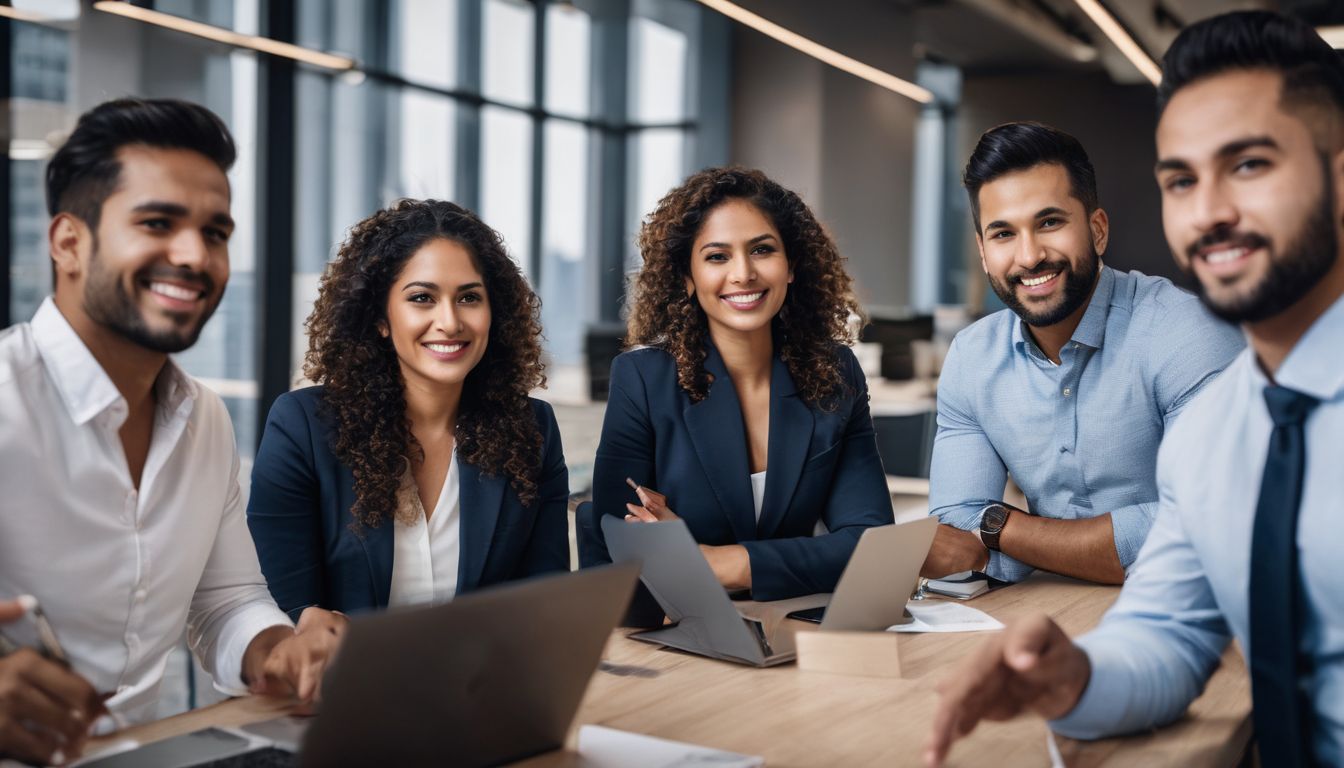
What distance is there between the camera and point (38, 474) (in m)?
1.43

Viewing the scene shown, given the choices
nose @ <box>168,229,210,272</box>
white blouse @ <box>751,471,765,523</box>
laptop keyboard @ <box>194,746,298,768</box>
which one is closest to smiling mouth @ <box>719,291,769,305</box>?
white blouse @ <box>751,471,765,523</box>

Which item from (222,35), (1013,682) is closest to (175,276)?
(1013,682)

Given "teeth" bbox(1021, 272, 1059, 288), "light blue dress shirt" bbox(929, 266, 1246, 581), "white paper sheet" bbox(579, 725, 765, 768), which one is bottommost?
"white paper sheet" bbox(579, 725, 765, 768)

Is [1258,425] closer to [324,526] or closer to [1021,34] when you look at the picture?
[324,526]

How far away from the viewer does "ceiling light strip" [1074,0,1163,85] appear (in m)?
5.92

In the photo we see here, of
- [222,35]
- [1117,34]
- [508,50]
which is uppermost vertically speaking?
[508,50]

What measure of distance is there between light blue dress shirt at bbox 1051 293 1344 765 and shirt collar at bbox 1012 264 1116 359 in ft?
2.95

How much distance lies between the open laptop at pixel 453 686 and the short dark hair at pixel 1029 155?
153cm

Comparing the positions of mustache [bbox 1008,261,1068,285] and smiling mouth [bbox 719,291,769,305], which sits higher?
mustache [bbox 1008,261,1068,285]

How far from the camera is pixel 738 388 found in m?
2.43

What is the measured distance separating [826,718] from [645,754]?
0.83 feet

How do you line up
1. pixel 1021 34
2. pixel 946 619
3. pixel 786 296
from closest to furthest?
1. pixel 946 619
2. pixel 786 296
3. pixel 1021 34

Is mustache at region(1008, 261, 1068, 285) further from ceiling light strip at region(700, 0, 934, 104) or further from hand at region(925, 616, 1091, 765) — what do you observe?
ceiling light strip at region(700, 0, 934, 104)

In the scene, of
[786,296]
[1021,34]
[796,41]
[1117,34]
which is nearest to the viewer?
[786,296]
